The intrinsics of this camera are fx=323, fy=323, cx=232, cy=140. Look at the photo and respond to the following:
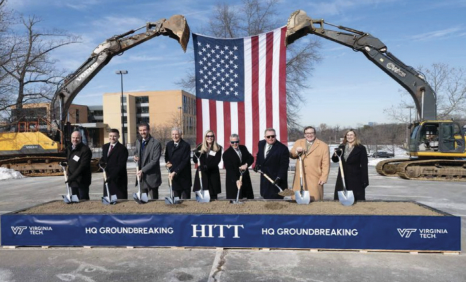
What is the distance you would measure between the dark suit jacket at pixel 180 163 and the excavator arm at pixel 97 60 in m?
6.14

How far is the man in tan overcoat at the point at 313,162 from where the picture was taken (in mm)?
5023

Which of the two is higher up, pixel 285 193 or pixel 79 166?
pixel 79 166

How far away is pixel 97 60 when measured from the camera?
486 inches

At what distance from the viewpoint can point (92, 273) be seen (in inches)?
145

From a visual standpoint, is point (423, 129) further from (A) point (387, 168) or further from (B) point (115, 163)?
(B) point (115, 163)

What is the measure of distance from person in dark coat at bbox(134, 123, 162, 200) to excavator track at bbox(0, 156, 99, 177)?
1082cm

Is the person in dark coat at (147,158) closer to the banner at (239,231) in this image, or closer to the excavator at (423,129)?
the banner at (239,231)

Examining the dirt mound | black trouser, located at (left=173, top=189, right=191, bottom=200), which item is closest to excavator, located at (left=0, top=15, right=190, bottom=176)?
black trouser, located at (left=173, top=189, right=191, bottom=200)

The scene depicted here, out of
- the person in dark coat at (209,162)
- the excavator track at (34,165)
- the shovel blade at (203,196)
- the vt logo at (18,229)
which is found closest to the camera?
the vt logo at (18,229)


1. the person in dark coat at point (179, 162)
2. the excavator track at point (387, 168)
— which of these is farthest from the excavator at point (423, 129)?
the person in dark coat at point (179, 162)

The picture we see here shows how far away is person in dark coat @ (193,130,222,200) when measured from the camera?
17.6 ft

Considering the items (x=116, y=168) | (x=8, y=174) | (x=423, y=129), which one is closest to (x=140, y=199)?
(x=116, y=168)

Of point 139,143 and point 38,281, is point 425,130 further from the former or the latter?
point 38,281

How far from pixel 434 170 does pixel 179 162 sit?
35.1 ft
